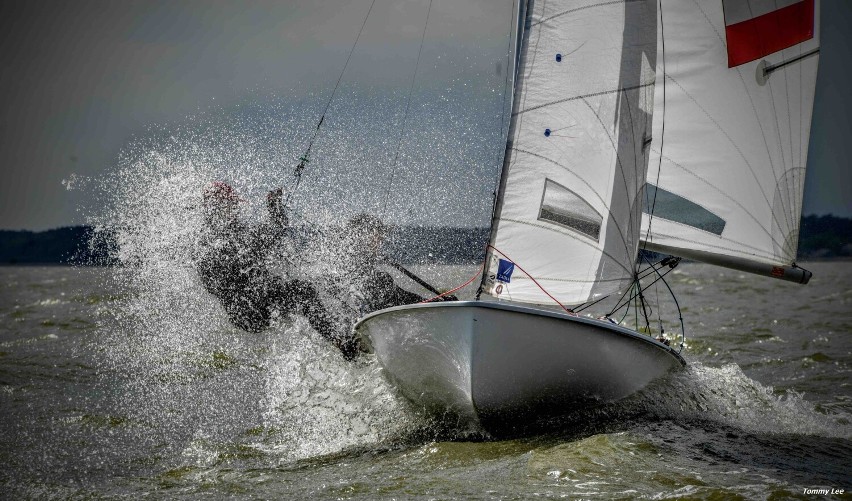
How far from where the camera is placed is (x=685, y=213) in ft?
23.5

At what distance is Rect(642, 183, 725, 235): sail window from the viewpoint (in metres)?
7.13

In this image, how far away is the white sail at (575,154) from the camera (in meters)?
5.80

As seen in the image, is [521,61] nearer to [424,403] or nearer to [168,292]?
[424,403]

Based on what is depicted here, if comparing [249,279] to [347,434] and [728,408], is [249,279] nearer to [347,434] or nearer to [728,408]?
[347,434]

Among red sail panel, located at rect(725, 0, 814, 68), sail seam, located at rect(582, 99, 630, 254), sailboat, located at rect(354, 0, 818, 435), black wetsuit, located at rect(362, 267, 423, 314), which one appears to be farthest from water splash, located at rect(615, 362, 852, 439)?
red sail panel, located at rect(725, 0, 814, 68)

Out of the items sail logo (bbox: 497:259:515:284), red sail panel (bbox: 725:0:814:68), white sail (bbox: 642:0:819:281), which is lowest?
sail logo (bbox: 497:259:515:284)

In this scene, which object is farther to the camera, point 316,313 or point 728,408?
point 316,313

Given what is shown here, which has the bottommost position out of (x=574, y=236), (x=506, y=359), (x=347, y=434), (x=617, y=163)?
(x=347, y=434)

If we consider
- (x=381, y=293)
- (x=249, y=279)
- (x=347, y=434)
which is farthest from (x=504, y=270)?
(x=249, y=279)

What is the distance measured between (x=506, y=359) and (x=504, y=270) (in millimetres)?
977

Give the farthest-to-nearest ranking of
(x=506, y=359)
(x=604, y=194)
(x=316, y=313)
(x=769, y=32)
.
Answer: (x=316, y=313) → (x=769, y=32) → (x=604, y=194) → (x=506, y=359)

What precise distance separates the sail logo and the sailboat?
0.04ft

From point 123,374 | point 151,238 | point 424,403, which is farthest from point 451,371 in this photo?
point 151,238

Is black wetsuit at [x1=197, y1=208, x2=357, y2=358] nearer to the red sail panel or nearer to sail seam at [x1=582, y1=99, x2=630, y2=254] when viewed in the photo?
sail seam at [x1=582, y1=99, x2=630, y2=254]
